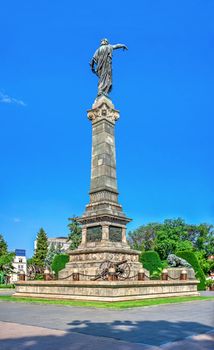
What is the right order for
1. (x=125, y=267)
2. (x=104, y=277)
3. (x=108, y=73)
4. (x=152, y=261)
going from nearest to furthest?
(x=104, y=277), (x=125, y=267), (x=108, y=73), (x=152, y=261)

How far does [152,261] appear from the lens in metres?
34.5

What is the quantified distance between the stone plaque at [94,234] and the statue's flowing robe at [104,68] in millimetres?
10161

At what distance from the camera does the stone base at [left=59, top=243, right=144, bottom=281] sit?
1950cm

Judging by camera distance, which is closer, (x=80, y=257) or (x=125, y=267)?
(x=125, y=267)

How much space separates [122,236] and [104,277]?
5.19 metres

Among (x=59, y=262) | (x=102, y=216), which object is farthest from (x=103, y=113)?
(x=59, y=262)

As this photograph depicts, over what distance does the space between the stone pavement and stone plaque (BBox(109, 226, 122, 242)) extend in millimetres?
9532

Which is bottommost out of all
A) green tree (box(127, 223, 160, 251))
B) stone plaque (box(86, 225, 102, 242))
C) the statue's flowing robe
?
stone plaque (box(86, 225, 102, 242))

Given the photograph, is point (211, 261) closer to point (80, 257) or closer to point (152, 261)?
point (152, 261)

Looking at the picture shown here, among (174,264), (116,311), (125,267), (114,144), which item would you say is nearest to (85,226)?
(125,267)

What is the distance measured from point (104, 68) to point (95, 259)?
14.1 metres

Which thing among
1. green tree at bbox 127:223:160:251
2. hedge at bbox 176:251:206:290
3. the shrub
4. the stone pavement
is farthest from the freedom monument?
green tree at bbox 127:223:160:251

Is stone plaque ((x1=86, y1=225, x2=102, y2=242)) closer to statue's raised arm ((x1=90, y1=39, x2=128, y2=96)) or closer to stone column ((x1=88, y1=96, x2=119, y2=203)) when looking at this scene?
stone column ((x1=88, y1=96, x2=119, y2=203))

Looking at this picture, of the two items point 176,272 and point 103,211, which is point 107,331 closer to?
point 103,211
